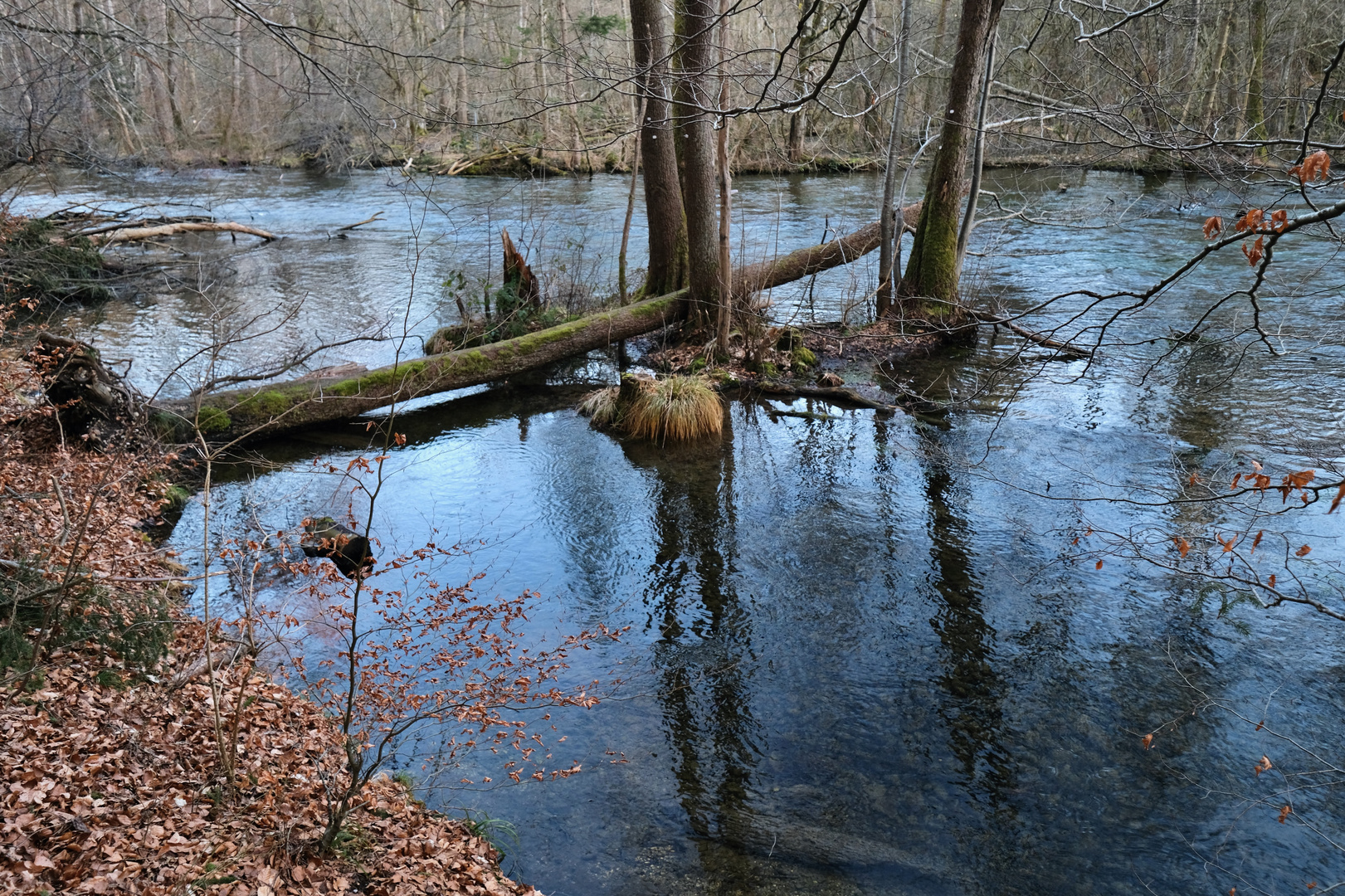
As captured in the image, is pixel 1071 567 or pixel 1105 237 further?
pixel 1105 237

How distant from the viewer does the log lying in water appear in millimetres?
8917

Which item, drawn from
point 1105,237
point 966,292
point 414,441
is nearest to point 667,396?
point 414,441

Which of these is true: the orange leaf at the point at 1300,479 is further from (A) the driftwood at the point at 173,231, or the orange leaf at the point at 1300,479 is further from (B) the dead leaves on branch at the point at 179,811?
(A) the driftwood at the point at 173,231

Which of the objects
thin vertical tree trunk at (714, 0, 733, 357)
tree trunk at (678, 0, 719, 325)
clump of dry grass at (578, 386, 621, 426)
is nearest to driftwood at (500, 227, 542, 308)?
tree trunk at (678, 0, 719, 325)

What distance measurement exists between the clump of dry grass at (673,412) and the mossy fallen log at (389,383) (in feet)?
6.59

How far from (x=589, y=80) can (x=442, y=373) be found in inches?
174

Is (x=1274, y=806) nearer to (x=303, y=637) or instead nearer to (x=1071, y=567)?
(x=1071, y=567)

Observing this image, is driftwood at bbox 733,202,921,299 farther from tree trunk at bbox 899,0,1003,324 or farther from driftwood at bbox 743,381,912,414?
driftwood at bbox 743,381,912,414

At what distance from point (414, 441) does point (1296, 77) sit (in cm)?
2306

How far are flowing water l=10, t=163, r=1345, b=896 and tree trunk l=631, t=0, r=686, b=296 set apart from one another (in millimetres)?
1719

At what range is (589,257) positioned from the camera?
632 inches

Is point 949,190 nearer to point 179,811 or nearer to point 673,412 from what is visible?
point 673,412

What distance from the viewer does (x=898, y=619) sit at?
6.36 meters

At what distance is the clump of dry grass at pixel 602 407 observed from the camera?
10.3 meters
